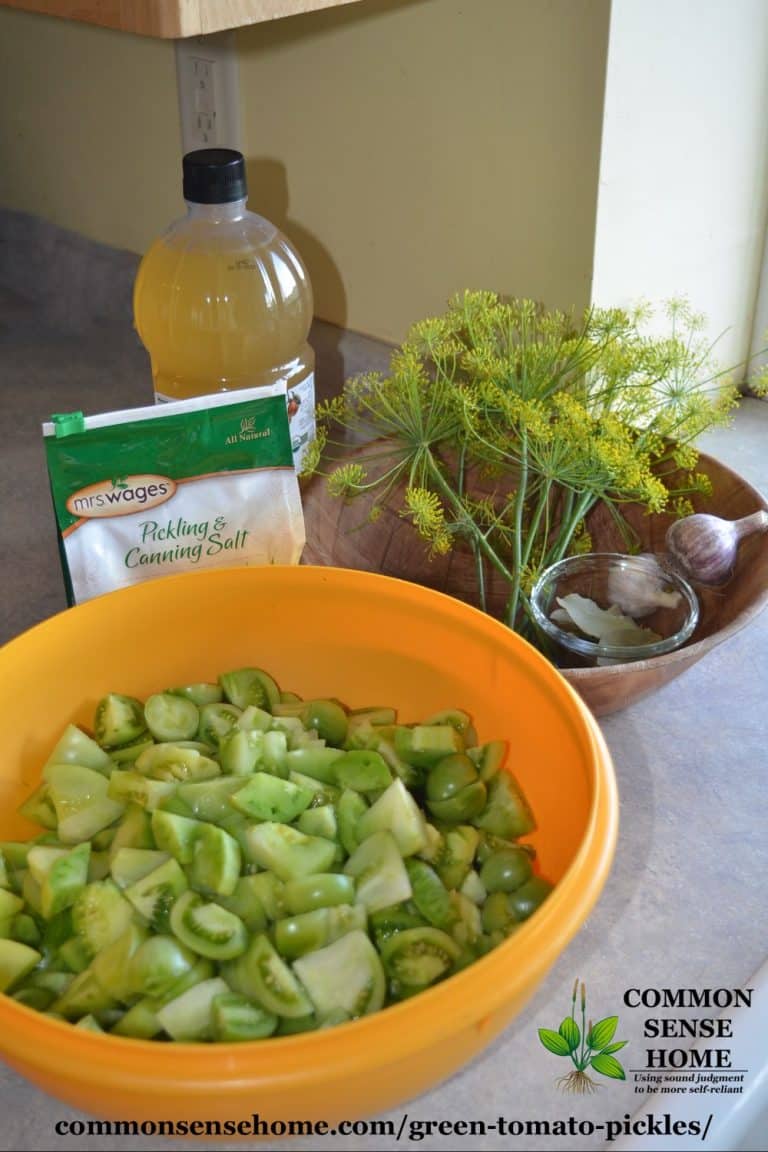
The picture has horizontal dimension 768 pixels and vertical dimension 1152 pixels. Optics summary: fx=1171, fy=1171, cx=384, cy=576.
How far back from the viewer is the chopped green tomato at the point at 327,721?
779 mm

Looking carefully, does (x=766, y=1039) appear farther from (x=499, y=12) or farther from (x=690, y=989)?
(x=499, y=12)

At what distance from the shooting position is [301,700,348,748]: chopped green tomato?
2.56 ft

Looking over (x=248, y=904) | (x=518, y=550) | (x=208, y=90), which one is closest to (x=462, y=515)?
(x=518, y=550)

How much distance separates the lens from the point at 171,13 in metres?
0.74

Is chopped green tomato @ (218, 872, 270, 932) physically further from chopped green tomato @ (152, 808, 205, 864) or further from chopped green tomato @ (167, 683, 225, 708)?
chopped green tomato @ (167, 683, 225, 708)

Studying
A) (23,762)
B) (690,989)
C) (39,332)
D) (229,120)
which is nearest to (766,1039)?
(690,989)

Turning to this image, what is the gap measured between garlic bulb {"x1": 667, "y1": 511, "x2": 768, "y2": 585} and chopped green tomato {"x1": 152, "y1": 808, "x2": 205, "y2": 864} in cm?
42

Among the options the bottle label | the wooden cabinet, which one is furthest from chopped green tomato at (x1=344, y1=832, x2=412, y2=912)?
the wooden cabinet

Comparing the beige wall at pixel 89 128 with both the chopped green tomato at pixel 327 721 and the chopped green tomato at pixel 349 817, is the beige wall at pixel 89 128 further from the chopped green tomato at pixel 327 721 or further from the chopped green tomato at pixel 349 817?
the chopped green tomato at pixel 349 817

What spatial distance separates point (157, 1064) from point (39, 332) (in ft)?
4.09

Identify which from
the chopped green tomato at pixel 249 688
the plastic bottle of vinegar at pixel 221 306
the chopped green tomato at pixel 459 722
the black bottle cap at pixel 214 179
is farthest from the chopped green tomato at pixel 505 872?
the black bottle cap at pixel 214 179

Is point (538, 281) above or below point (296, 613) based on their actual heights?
above

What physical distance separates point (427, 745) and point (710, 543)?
0.92 ft

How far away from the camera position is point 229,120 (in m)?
1.26
